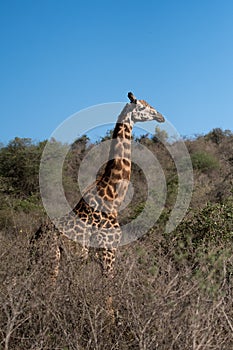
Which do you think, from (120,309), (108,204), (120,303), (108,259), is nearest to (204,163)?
(108,204)

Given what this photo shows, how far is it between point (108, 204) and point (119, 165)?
533mm

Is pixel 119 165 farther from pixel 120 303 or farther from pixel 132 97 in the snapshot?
pixel 120 303

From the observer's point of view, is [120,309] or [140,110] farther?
[140,110]

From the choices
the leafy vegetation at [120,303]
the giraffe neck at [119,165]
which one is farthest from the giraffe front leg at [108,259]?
the giraffe neck at [119,165]

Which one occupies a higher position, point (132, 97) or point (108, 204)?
point (132, 97)

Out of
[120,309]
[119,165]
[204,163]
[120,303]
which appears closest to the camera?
[120,303]

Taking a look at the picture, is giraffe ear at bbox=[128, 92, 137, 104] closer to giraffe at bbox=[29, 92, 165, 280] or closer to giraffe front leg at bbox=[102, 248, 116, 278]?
giraffe at bbox=[29, 92, 165, 280]

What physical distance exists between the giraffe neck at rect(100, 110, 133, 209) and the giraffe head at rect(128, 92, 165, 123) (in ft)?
0.28

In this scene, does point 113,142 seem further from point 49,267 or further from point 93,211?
point 49,267

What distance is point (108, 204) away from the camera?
6723mm

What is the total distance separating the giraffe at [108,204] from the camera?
629 cm

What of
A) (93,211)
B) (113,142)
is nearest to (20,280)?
(93,211)

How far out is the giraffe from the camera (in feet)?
20.6

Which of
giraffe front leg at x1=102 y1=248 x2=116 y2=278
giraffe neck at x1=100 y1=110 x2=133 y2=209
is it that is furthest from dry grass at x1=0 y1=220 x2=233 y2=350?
giraffe neck at x1=100 y1=110 x2=133 y2=209
